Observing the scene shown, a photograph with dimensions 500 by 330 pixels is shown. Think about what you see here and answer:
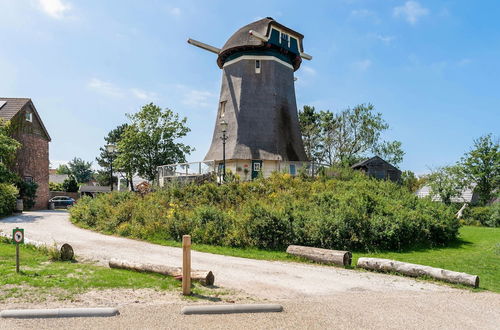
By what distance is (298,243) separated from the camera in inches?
531

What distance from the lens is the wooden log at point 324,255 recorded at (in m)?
10.8

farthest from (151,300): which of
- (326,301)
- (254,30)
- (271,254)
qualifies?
(254,30)

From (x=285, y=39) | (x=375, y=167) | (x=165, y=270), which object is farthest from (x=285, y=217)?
(x=375, y=167)

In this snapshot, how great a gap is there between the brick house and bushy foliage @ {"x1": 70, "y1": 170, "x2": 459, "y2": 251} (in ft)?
45.7

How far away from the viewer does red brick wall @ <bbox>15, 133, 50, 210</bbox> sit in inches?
1192

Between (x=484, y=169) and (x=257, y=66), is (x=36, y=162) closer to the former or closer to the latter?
(x=257, y=66)

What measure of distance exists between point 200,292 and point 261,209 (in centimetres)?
709

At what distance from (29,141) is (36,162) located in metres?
2.07

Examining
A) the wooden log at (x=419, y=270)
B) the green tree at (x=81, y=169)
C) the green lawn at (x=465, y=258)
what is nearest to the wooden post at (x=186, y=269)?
the wooden log at (x=419, y=270)

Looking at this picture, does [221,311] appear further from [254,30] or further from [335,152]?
[335,152]

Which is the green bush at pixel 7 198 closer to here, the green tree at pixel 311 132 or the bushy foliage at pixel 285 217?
the bushy foliage at pixel 285 217

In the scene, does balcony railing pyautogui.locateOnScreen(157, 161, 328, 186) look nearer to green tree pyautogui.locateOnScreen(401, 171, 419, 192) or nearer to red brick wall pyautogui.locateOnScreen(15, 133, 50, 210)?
red brick wall pyautogui.locateOnScreen(15, 133, 50, 210)

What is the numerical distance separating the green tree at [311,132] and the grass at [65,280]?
39578mm

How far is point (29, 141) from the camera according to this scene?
1225 inches
